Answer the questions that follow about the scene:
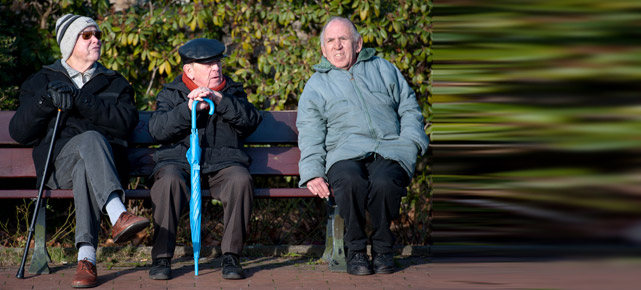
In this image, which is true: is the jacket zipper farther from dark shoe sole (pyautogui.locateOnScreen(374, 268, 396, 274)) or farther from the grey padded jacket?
dark shoe sole (pyautogui.locateOnScreen(374, 268, 396, 274))

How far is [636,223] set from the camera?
0.27 m

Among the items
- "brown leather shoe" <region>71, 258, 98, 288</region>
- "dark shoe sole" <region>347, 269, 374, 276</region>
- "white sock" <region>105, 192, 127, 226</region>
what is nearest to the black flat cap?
"white sock" <region>105, 192, 127, 226</region>

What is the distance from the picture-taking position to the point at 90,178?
11.6ft

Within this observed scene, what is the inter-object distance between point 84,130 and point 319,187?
1.37 metres

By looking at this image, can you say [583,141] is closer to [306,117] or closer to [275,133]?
[306,117]

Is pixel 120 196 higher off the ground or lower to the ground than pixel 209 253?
higher

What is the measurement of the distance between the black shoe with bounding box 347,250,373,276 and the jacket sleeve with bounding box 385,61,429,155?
0.69m

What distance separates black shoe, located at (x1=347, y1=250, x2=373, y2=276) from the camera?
3.63 metres

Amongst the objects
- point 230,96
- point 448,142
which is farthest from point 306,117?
point 448,142

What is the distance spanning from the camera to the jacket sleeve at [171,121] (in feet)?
12.3

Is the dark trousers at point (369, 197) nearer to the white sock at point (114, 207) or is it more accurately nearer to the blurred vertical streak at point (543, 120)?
the white sock at point (114, 207)

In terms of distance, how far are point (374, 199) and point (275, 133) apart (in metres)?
1.03

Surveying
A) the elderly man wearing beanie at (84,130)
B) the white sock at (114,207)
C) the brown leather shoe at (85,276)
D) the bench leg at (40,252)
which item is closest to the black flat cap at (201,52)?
the elderly man wearing beanie at (84,130)

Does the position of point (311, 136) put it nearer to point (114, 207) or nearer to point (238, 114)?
point (238, 114)
